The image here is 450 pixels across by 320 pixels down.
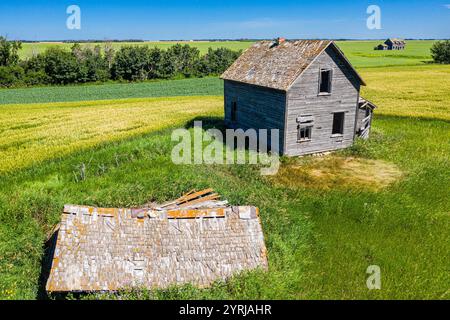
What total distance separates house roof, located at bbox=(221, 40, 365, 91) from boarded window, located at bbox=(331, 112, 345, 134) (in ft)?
7.11

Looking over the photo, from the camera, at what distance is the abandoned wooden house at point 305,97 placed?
1898 centimetres

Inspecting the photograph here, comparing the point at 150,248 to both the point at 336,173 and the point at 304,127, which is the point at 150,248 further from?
the point at 304,127

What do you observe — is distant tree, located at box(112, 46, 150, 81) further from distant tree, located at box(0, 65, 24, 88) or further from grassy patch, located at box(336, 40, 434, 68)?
grassy patch, located at box(336, 40, 434, 68)

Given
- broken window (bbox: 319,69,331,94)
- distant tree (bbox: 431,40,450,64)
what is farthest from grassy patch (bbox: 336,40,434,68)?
broken window (bbox: 319,69,331,94)

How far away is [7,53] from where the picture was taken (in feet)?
204

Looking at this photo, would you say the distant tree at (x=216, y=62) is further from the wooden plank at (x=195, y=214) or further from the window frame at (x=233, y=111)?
the wooden plank at (x=195, y=214)

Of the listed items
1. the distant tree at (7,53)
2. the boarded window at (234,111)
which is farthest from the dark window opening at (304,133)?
the distant tree at (7,53)

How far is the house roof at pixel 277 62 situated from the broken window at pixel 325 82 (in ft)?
3.72

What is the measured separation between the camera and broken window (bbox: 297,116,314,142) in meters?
19.5

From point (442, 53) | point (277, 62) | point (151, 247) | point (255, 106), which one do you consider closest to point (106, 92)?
point (255, 106)

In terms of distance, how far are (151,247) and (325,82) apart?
47.8 ft

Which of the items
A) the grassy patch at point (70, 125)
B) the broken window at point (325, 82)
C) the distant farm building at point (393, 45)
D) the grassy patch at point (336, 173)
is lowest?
the grassy patch at point (336, 173)

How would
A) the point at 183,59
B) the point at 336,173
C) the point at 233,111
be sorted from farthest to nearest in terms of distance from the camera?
the point at 183,59, the point at 233,111, the point at 336,173

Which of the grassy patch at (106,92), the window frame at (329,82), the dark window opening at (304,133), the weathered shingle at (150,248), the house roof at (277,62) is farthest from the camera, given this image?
the grassy patch at (106,92)
